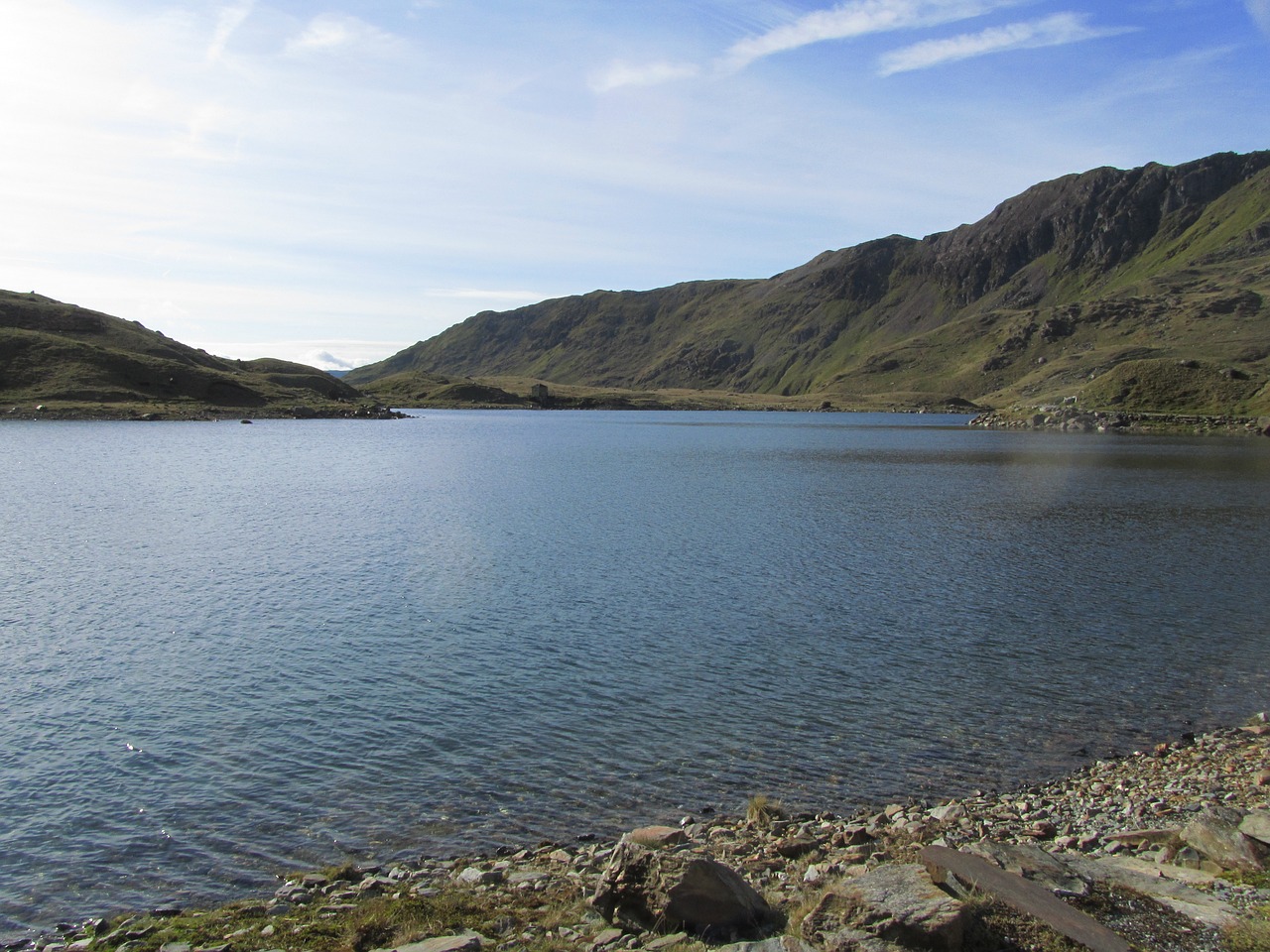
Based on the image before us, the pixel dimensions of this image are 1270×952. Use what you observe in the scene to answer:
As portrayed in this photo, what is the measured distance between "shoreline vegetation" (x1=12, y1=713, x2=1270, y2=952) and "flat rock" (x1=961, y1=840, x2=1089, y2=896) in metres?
0.05

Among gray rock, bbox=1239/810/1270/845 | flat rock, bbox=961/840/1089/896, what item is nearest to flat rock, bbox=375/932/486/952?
flat rock, bbox=961/840/1089/896

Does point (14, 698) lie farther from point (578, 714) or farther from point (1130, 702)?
point (1130, 702)

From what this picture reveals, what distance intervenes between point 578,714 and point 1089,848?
13153 millimetres

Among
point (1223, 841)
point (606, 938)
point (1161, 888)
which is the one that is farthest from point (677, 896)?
point (1223, 841)

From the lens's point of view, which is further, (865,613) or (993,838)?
(865,613)

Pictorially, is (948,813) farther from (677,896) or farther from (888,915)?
(677,896)

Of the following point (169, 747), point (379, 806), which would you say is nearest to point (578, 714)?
point (379, 806)

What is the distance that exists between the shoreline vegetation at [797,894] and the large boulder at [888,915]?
0.03 m

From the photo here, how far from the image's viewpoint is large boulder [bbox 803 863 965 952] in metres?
11.7

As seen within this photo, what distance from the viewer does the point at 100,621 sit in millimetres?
32906

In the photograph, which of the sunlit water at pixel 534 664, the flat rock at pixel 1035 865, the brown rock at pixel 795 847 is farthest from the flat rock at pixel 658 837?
the flat rock at pixel 1035 865

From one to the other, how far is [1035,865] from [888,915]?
376cm

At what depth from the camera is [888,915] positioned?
12.1 m

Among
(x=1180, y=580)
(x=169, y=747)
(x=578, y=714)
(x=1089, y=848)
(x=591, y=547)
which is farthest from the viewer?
(x=591, y=547)
